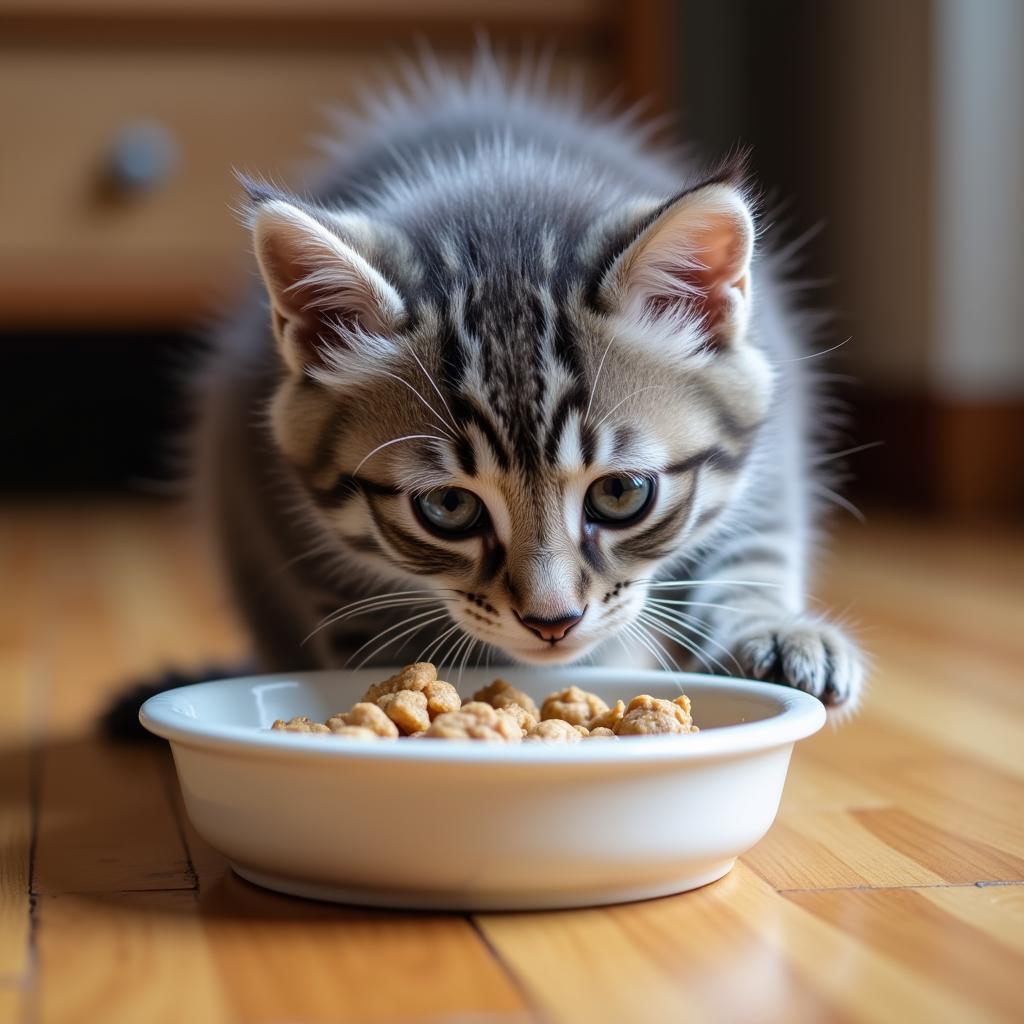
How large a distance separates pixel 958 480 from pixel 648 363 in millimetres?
2190

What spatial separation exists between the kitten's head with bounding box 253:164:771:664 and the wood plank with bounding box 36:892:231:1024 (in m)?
0.36

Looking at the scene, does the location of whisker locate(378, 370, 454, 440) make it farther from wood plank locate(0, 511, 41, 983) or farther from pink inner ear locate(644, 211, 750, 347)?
wood plank locate(0, 511, 41, 983)

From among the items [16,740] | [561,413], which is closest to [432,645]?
[561,413]

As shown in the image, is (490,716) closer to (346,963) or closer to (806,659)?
(346,963)

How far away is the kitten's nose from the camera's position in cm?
120

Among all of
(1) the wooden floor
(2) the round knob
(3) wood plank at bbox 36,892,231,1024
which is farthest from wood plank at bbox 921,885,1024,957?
(2) the round knob

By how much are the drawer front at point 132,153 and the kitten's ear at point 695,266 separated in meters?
1.87

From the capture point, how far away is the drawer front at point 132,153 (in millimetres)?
3055

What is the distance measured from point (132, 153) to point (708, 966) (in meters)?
2.52

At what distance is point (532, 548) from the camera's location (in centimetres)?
119

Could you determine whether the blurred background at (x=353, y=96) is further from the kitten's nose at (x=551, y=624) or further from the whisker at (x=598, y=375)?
the kitten's nose at (x=551, y=624)

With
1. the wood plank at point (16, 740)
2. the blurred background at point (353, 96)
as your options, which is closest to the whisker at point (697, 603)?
the wood plank at point (16, 740)

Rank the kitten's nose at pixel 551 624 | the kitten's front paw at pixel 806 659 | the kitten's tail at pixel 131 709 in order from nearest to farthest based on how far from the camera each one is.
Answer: the kitten's nose at pixel 551 624 < the kitten's front paw at pixel 806 659 < the kitten's tail at pixel 131 709

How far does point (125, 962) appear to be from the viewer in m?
0.92
